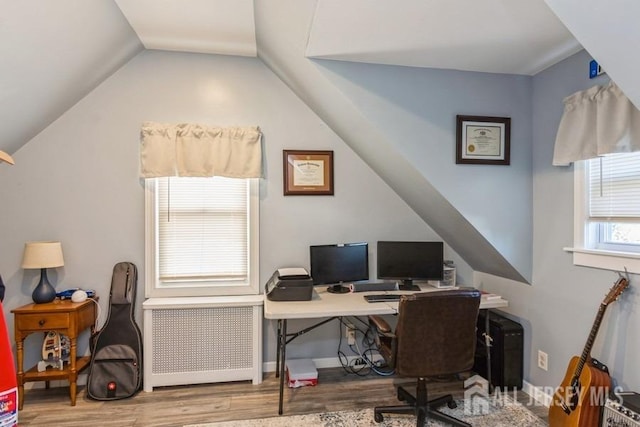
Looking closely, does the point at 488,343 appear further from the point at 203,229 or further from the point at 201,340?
the point at 203,229

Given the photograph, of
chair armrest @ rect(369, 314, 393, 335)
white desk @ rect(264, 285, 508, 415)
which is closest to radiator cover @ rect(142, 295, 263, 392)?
white desk @ rect(264, 285, 508, 415)

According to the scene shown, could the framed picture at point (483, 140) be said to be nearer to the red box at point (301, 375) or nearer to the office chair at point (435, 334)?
the office chair at point (435, 334)

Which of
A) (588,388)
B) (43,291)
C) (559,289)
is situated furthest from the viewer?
(43,291)

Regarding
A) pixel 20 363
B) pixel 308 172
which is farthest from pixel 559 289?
pixel 20 363

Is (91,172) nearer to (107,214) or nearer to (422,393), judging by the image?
(107,214)

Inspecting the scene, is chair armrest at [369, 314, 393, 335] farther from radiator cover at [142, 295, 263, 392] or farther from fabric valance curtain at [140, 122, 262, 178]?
fabric valance curtain at [140, 122, 262, 178]

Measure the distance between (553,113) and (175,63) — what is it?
294 cm

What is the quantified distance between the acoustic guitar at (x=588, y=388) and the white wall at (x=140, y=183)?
1.55m

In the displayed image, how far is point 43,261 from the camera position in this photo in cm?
248

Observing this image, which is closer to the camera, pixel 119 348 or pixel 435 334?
pixel 435 334

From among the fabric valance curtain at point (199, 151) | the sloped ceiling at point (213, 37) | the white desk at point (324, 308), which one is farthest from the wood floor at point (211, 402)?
the sloped ceiling at point (213, 37)

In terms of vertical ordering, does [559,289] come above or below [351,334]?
above

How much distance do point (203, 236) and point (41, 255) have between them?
1128mm

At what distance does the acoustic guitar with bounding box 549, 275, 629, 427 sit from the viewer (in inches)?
71.8
